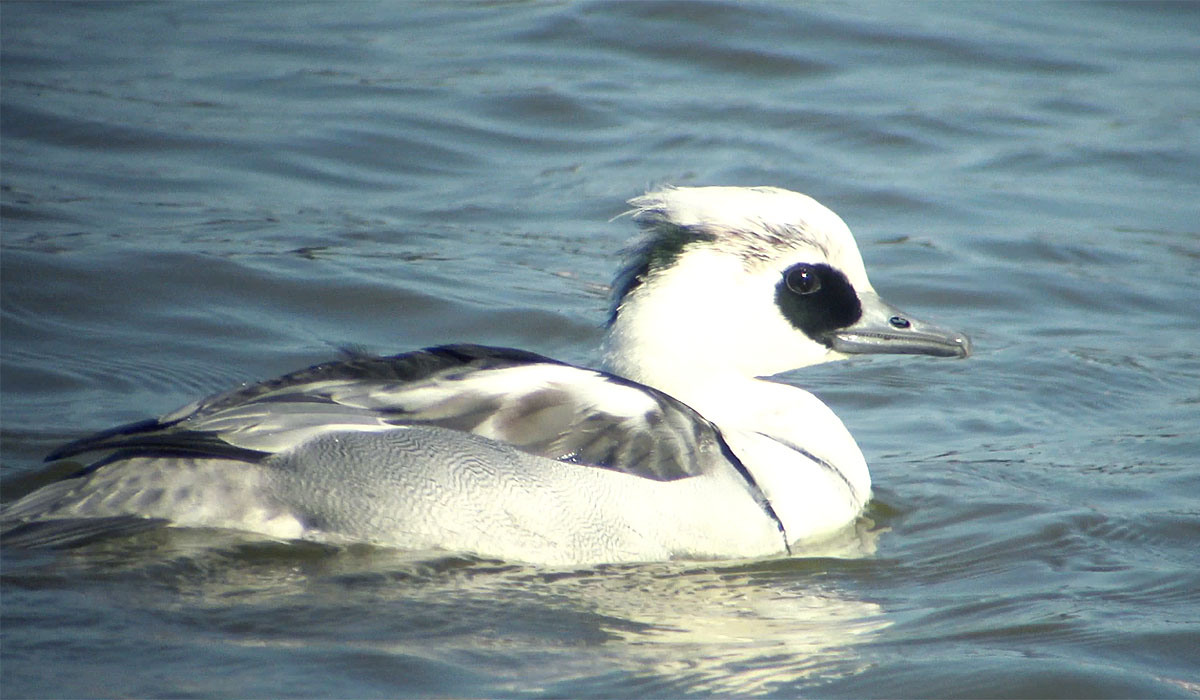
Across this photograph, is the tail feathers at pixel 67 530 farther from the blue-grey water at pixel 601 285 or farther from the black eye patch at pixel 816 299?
the black eye patch at pixel 816 299

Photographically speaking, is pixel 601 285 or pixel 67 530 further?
pixel 601 285

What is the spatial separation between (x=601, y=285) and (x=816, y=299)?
2985 millimetres

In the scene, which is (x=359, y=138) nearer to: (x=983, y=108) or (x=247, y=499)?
(x=983, y=108)

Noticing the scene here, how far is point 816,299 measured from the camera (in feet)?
20.5

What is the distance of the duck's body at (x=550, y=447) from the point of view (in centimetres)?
515

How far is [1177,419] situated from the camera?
7422 mm

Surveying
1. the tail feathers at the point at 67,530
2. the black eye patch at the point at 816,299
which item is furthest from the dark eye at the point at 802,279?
the tail feathers at the point at 67,530

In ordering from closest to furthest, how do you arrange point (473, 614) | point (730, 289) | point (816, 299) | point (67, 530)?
1. point (473, 614)
2. point (67, 530)
3. point (730, 289)
4. point (816, 299)

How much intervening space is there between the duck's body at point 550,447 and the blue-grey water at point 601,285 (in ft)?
0.47

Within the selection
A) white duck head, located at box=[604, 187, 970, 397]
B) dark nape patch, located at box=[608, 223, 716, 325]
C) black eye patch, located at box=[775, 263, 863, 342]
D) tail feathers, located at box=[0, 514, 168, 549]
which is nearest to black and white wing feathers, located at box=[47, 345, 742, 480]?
tail feathers, located at box=[0, 514, 168, 549]

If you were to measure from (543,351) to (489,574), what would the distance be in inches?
125

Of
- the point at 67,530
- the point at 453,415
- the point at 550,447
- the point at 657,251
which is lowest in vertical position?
the point at 67,530

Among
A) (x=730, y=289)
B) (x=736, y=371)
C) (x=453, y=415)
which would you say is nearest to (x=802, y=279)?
(x=730, y=289)

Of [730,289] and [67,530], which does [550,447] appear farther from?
[67,530]
